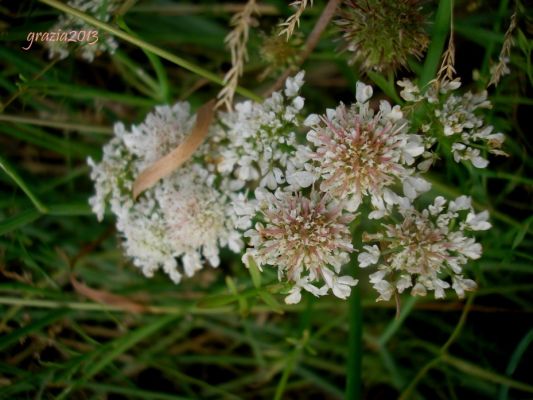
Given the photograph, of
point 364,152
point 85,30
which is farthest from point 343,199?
point 85,30

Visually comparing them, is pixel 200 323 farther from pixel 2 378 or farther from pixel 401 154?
pixel 401 154

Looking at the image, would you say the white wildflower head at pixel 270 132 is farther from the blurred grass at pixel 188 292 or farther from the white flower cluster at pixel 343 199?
the blurred grass at pixel 188 292

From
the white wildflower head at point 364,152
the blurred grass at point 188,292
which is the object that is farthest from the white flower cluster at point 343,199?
the blurred grass at point 188,292

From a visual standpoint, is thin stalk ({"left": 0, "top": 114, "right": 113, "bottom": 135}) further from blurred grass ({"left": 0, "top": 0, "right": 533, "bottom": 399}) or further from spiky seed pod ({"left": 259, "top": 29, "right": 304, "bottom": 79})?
spiky seed pod ({"left": 259, "top": 29, "right": 304, "bottom": 79})

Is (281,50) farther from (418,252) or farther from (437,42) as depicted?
(418,252)

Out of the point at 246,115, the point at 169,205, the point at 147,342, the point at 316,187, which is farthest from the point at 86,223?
the point at 316,187

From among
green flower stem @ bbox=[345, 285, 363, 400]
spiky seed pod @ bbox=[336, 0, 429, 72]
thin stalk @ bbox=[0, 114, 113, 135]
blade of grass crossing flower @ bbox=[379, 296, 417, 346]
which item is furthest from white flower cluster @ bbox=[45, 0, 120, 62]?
blade of grass crossing flower @ bbox=[379, 296, 417, 346]
